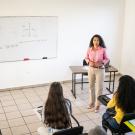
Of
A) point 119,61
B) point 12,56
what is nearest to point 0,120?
point 12,56

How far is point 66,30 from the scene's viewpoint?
6.30m

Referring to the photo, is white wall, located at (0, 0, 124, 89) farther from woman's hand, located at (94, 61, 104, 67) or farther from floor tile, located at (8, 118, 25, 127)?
woman's hand, located at (94, 61, 104, 67)

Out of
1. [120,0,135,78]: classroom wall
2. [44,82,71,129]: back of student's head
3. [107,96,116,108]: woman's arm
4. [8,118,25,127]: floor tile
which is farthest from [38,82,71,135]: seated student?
[120,0,135,78]: classroom wall

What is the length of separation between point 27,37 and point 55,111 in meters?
3.08

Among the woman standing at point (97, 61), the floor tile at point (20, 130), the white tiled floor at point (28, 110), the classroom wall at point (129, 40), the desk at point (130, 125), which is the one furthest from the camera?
the classroom wall at point (129, 40)

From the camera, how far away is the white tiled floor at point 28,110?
14.7 ft

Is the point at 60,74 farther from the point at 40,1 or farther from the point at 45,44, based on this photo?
the point at 40,1

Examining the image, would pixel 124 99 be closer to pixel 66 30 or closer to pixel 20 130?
pixel 20 130

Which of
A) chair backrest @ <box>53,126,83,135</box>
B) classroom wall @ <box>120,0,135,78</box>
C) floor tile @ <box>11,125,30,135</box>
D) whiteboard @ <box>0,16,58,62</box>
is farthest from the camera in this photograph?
classroom wall @ <box>120,0,135,78</box>

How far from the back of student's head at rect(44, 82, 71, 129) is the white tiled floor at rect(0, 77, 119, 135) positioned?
3.93ft

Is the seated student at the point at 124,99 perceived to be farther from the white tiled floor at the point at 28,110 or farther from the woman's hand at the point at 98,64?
the woman's hand at the point at 98,64

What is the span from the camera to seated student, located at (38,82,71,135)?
10.5 feet

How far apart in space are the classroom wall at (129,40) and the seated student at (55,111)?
388cm

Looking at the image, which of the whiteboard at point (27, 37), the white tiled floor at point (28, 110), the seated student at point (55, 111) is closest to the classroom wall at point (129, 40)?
the white tiled floor at point (28, 110)
